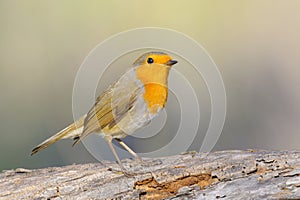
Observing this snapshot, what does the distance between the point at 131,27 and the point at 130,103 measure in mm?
3931

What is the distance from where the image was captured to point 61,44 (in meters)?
8.87

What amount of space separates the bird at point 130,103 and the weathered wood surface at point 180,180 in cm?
32

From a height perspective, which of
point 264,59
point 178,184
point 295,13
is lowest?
Answer: point 178,184

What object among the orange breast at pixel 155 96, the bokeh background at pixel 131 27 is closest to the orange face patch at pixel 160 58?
the orange breast at pixel 155 96

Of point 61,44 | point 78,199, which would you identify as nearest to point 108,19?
point 61,44

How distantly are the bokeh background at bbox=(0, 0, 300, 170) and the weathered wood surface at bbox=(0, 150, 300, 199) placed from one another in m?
2.65

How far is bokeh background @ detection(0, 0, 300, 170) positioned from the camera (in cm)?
779

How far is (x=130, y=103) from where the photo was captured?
16.4 feet

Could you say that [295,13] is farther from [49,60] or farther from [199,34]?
[49,60]

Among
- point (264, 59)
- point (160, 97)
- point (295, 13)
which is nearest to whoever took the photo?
point (160, 97)

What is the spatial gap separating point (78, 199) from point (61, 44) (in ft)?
15.5

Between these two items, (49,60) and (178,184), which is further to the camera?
(49,60)

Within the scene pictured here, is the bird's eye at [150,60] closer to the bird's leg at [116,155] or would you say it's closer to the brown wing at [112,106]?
the brown wing at [112,106]

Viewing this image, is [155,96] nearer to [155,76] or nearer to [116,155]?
[155,76]
